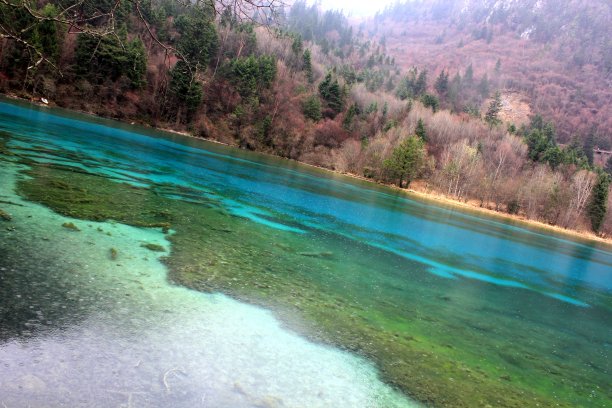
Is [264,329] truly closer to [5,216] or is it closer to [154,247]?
[154,247]

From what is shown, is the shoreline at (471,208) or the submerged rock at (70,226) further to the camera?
the shoreline at (471,208)

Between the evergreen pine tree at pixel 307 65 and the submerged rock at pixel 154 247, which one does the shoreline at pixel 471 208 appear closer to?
the evergreen pine tree at pixel 307 65

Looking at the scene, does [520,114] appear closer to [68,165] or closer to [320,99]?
[320,99]

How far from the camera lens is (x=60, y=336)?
5.07m

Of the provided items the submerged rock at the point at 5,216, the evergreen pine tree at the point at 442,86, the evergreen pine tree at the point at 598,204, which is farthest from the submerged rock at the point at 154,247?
the evergreen pine tree at the point at 442,86

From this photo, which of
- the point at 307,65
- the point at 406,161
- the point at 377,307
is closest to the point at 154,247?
the point at 377,307

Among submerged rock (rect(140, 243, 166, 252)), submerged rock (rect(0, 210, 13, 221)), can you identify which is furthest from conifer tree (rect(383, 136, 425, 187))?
submerged rock (rect(0, 210, 13, 221))

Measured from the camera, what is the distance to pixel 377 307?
9.72m

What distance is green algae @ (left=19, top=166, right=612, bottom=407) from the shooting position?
7.13m

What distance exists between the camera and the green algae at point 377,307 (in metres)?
7.13

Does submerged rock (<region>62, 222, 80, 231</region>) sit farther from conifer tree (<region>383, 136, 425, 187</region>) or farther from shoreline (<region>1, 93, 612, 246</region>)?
conifer tree (<region>383, 136, 425, 187</region>)

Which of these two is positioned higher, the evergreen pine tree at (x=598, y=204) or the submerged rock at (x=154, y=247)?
the evergreen pine tree at (x=598, y=204)

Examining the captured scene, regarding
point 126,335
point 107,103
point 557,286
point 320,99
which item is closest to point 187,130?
point 107,103

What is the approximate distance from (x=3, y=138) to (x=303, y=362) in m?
20.4
